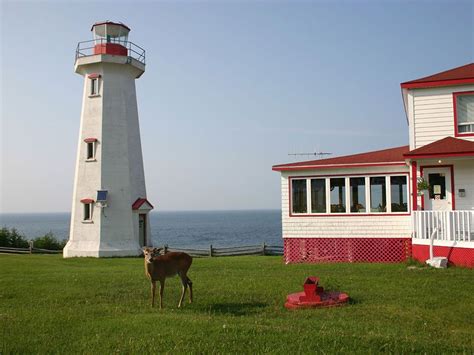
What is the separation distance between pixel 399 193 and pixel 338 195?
86.0 inches

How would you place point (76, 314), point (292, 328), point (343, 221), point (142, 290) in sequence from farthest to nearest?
point (343, 221) < point (142, 290) < point (76, 314) < point (292, 328)

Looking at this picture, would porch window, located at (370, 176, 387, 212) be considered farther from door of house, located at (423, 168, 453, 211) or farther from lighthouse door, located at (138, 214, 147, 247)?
lighthouse door, located at (138, 214, 147, 247)

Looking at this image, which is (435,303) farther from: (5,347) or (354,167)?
(354,167)

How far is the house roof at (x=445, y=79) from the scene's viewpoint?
17.8m

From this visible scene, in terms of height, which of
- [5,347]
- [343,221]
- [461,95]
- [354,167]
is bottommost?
[5,347]

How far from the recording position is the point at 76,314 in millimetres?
9422

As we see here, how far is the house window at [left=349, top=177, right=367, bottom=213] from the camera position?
19.3 m

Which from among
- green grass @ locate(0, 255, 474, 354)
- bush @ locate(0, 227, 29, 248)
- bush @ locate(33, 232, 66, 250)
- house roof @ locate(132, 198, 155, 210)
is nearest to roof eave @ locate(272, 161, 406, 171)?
green grass @ locate(0, 255, 474, 354)

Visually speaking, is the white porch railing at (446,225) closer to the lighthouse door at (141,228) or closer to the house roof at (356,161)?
the house roof at (356,161)

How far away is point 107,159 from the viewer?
27.5 meters

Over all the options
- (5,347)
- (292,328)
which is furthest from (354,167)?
(5,347)

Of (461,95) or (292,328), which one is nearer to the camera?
(292,328)

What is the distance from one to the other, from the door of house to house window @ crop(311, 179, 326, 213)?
3641 millimetres

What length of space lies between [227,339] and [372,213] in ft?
42.7
